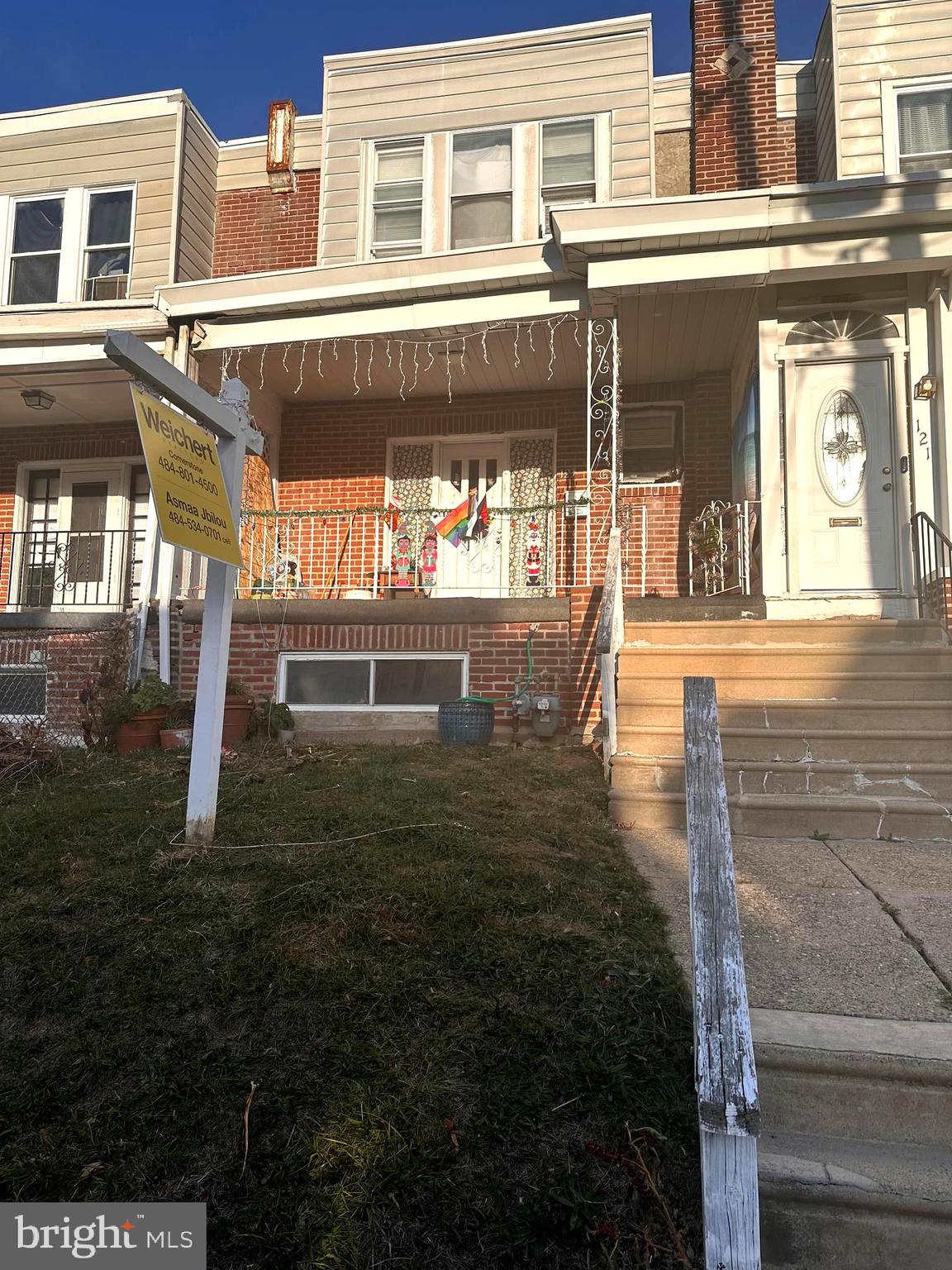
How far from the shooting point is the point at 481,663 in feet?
23.2

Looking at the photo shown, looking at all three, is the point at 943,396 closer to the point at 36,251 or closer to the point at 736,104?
the point at 736,104

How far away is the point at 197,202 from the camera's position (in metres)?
9.88

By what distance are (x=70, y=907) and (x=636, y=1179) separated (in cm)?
211

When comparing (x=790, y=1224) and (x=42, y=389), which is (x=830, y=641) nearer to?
(x=790, y=1224)

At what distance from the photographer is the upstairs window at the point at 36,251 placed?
32.2 ft

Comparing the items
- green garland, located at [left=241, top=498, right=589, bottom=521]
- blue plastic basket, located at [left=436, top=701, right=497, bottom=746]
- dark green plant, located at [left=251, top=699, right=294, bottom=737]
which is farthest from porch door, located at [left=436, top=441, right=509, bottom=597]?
dark green plant, located at [left=251, top=699, right=294, bottom=737]

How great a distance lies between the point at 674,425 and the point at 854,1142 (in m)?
7.91

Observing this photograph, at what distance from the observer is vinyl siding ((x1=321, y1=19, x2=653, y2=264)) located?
877 cm

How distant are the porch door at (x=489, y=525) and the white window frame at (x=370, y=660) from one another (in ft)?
5.42

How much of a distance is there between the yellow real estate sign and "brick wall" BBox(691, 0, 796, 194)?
7.50 m

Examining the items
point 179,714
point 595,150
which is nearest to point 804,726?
point 179,714

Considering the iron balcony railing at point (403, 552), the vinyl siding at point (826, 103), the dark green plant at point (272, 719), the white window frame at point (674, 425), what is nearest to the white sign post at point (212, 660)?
the dark green plant at point (272, 719)

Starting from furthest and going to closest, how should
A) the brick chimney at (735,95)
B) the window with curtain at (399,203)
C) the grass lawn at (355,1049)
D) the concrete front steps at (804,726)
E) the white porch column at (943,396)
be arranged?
1. the window with curtain at (399,203)
2. the brick chimney at (735,95)
3. the white porch column at (943,396)
4. the concrete front steps at (804,726)
5. the grass lawn at (355,1049)

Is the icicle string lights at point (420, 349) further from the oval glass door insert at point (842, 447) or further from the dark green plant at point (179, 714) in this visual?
the dark green plant at point (179, 714)
